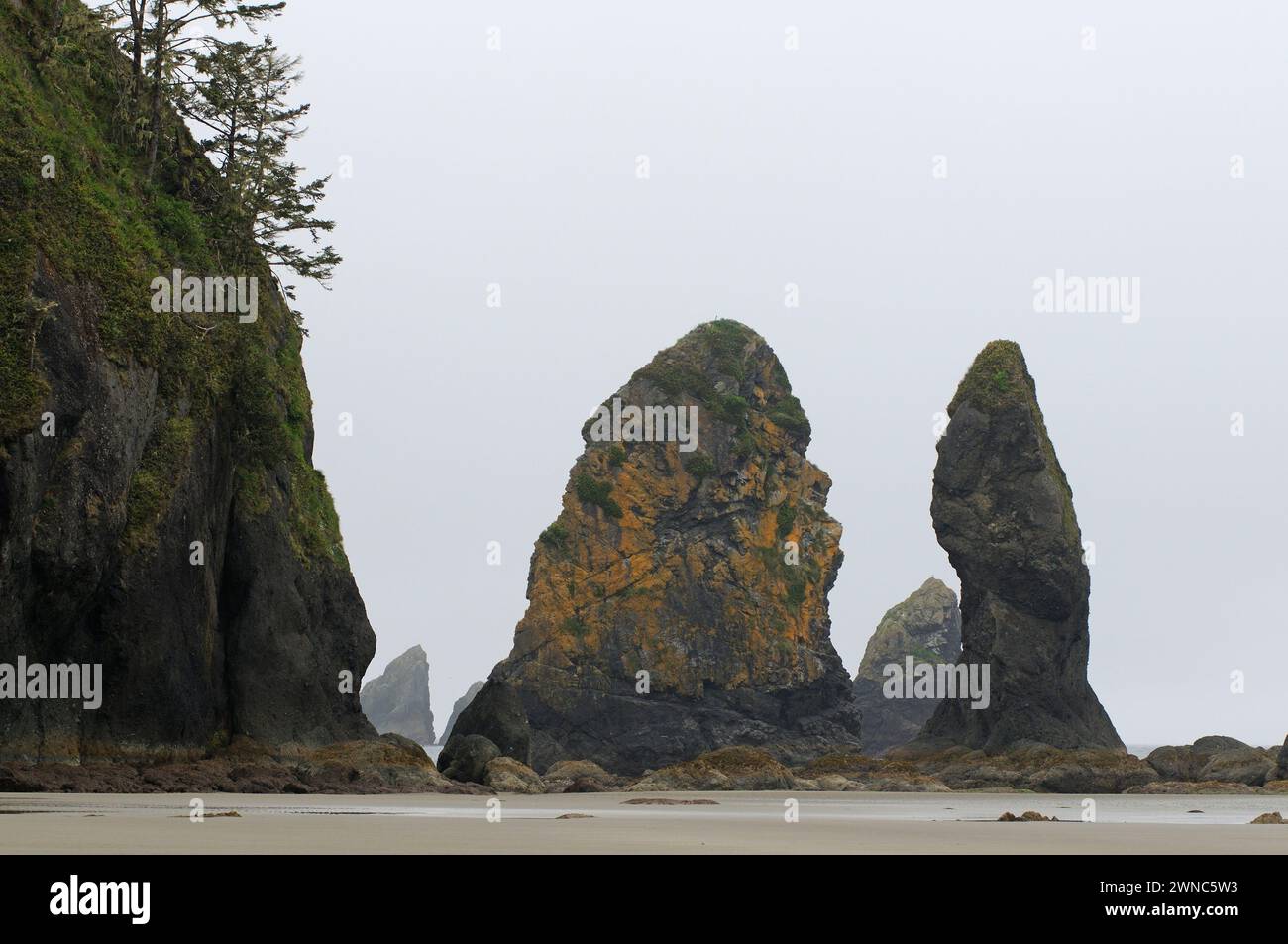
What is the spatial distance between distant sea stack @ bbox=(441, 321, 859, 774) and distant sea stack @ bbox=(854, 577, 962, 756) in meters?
39.6

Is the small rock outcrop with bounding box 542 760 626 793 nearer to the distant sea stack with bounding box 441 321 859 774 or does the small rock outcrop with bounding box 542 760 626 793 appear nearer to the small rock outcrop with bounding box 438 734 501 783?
the small rock outcrop with bounding box 438 734 501 783

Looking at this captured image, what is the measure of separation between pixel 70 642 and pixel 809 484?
80252mm

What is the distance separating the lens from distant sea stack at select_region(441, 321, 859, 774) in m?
101

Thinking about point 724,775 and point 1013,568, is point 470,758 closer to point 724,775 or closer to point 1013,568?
point 724,775

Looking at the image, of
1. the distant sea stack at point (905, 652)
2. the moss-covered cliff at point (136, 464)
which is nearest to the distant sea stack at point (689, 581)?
the distant sea stack at point (905, 652)

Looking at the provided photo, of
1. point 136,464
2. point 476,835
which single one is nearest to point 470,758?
point 136,464

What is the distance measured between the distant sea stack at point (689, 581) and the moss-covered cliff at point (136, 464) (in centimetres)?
4619

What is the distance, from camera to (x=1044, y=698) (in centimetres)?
9350

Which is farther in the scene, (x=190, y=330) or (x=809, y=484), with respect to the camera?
(x=809, y=484)

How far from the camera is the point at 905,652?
156 metres

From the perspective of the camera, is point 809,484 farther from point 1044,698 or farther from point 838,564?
point 1044,698

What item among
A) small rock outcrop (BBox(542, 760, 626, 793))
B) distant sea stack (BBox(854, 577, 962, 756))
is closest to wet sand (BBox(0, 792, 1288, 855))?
small rock outcrop (BBox(542, 760, 626, 793))

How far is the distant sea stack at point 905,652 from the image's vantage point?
479 ft
